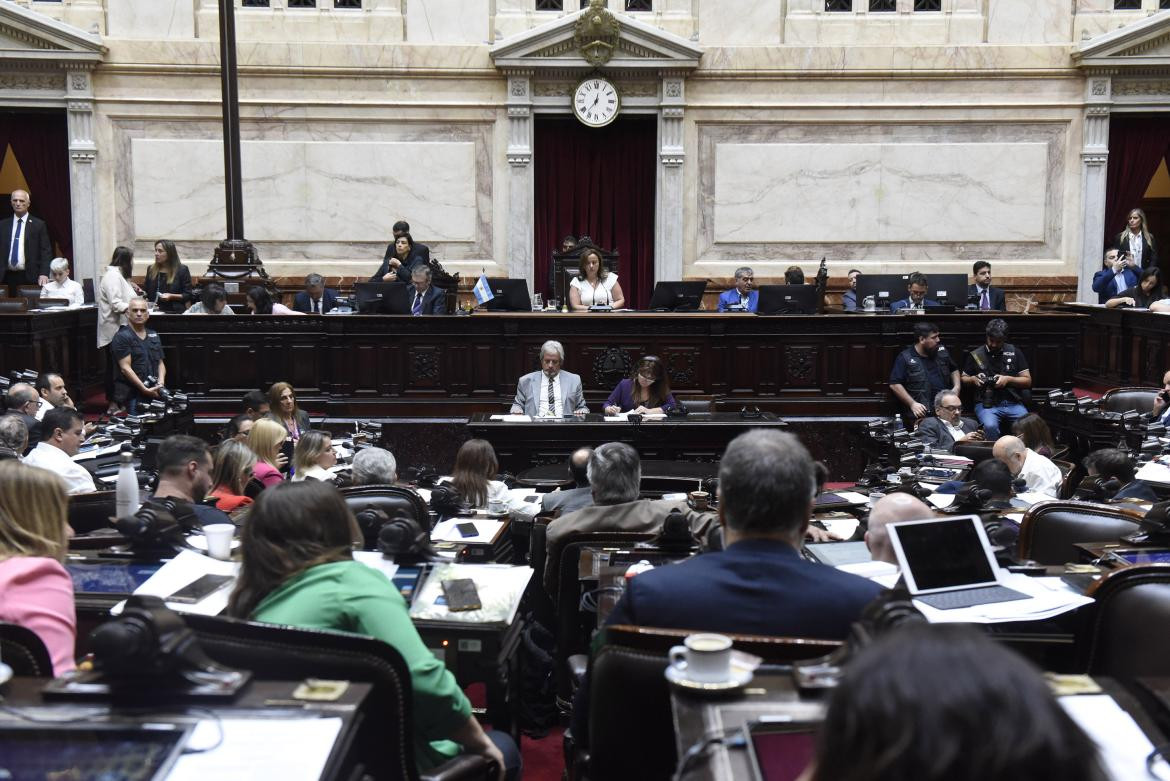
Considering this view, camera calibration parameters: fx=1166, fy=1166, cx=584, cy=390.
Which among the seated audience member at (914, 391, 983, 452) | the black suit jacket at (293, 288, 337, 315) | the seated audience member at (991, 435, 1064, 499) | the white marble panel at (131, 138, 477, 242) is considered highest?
the white marble panel at (131, 138, 477, 242)

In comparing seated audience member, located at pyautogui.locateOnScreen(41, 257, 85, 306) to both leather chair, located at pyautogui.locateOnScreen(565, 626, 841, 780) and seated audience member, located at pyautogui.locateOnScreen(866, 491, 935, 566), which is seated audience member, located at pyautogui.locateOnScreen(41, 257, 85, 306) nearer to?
seated audience member, located at pyautogui.locateOnScreen(866, 491, 935, 566)

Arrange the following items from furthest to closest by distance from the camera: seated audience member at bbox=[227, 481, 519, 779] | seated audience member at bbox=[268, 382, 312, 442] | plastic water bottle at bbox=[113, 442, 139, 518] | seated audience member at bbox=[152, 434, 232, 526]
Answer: seated audience member at bbox=[268, 382, 312, 442]
seated audience member at bbox=[152, 434, 232, 526]
plastic water bottle at bbox=[113, 442, 139, 518]
seated audience member at bbox=[227, 481, 519, 779]

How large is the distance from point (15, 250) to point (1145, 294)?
12.0 meters

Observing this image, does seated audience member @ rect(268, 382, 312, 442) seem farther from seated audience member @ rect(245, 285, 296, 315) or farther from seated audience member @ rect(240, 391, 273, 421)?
seated audience member @ rect(245, 285, 296, 315)

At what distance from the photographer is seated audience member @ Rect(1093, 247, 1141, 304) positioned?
1251 cm

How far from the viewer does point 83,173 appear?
13609 millimetres

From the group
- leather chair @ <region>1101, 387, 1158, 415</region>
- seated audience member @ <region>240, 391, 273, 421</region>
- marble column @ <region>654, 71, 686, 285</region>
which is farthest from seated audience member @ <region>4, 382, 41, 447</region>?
marble column @ <region>654, 71, 686, 285</region>

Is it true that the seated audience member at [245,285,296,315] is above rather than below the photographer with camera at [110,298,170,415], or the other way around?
Result: above

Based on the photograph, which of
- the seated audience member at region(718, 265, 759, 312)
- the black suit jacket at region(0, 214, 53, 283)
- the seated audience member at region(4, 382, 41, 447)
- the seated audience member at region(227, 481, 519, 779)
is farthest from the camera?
the black suit jacket at region(0, 214, 53, 283)

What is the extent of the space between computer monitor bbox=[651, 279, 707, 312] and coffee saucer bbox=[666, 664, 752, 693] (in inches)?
339

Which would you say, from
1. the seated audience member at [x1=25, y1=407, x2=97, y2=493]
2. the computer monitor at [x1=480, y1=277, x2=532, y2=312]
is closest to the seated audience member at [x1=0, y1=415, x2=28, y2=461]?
the seated audience member at [x1=25, y1=407, x2=97, y2=493]

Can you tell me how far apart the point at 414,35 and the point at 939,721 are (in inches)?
535

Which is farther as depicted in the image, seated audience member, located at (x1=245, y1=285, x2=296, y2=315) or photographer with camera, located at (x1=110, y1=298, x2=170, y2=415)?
seated audience member, located at (x1=245, y1=285, x2=296, y2=315)

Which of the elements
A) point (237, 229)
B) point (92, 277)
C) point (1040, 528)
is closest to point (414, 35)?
point (237, 229)
